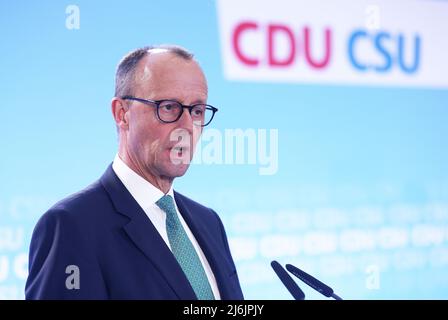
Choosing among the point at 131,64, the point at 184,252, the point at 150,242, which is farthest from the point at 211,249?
the point at 131,64

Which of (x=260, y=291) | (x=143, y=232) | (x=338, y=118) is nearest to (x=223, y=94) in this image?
(x=338, y=118)

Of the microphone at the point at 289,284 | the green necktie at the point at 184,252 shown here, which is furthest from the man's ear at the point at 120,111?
the microphone at the point at 289,284

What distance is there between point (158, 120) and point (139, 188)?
6.5 inches

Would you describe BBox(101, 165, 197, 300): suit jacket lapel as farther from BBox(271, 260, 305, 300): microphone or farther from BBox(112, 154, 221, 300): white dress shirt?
BBox(271, 260, 305, 300): microphone

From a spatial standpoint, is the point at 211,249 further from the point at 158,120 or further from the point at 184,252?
the point at 158,120

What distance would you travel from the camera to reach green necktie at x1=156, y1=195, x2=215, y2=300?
52.1 inches

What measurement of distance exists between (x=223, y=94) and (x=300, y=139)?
36 cm

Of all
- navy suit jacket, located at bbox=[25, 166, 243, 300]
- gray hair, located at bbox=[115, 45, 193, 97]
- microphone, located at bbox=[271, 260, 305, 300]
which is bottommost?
microphone, located at bbox=[271, 260, 305, 300]

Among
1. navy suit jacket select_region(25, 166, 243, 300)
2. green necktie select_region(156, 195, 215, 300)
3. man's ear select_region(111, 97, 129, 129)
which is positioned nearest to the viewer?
navy suit jacket select_region(25, 166, 243, 300)

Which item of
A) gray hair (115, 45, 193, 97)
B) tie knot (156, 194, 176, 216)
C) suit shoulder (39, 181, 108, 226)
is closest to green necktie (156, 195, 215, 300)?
tie knot (156, 194, 176, 216)

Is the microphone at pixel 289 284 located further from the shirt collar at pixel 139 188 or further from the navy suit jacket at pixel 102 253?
the shirt collar at pixel 139 188

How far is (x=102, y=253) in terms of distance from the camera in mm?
1223
